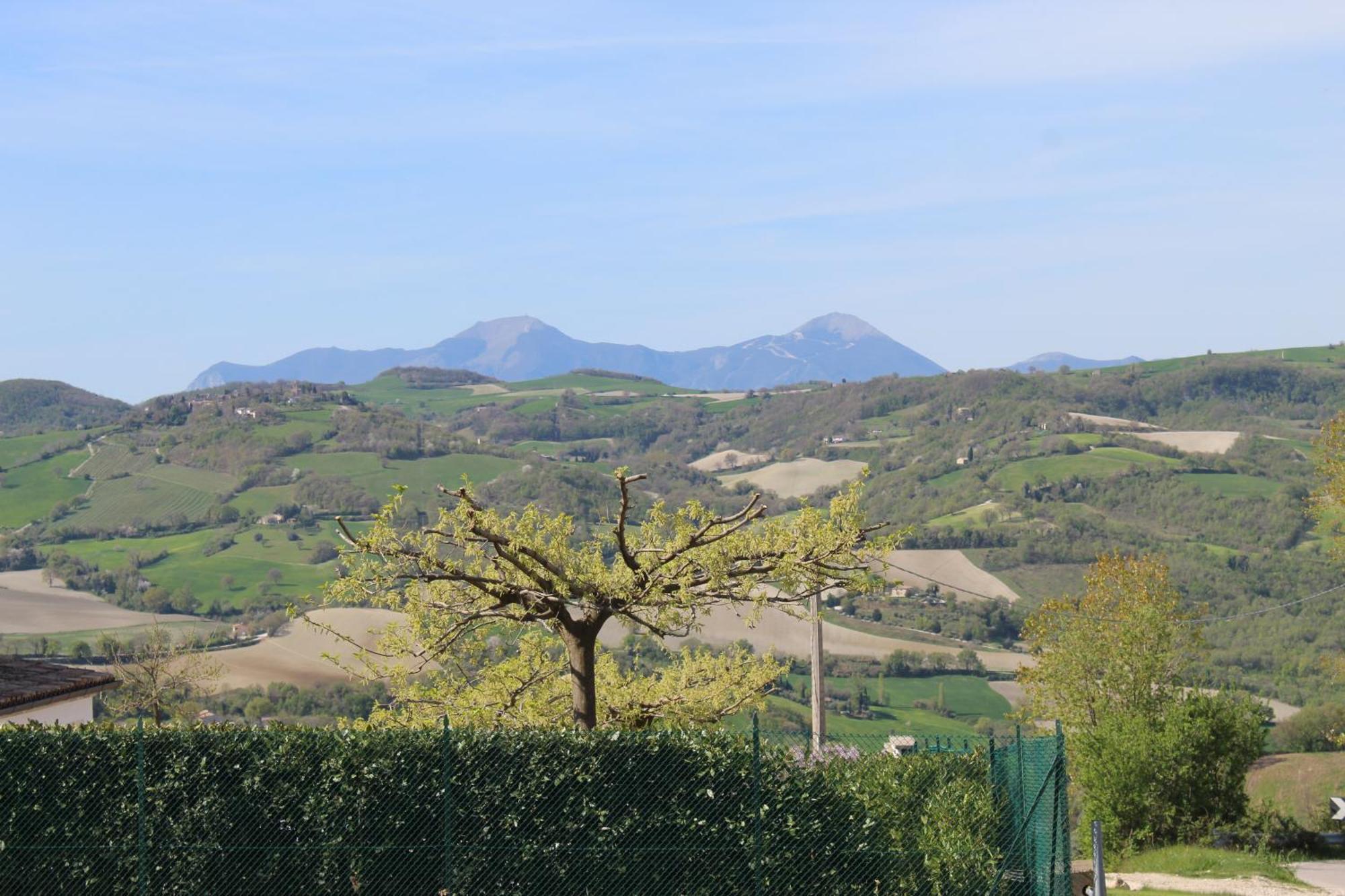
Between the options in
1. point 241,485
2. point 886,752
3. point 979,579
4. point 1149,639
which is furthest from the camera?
point 241,485

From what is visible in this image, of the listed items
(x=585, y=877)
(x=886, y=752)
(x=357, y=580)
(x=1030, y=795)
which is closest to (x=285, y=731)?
(x=357, y=580)

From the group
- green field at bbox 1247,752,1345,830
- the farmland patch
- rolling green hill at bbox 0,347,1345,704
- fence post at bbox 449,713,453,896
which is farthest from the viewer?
the farmland patch

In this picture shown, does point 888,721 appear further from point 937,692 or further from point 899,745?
point 899,745

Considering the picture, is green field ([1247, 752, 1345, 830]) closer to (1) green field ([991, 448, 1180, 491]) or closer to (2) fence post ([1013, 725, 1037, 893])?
(2) fence post ([1013, 725, 1037, 893])

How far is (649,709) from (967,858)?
17.2 ft

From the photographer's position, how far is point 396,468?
468 feet

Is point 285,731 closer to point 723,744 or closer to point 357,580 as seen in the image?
point 357,580

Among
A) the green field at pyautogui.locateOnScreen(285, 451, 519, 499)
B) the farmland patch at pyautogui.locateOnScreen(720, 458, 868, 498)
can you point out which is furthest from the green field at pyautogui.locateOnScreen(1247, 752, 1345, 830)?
the farmland patch at pyautogui.locateOnScreen(720, 458, 868, 498)

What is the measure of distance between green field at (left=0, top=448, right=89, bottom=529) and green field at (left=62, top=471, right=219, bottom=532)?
3001 millimetres

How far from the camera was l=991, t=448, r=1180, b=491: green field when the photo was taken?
13800 cm

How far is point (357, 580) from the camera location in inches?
595

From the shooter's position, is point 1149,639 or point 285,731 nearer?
point 285,731

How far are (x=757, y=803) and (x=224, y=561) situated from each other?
109 meters

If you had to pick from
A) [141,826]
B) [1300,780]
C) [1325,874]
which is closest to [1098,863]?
[141,826]
